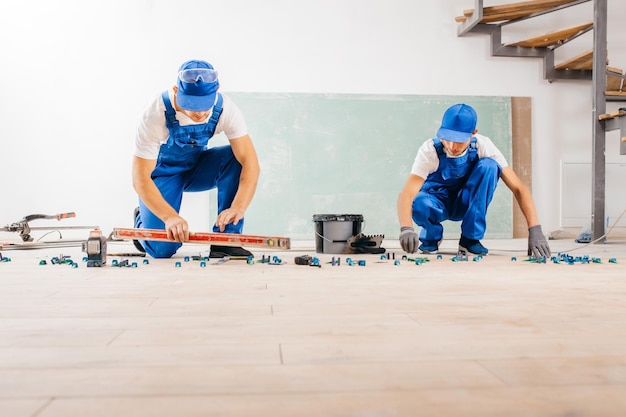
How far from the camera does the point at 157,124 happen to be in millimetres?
2377

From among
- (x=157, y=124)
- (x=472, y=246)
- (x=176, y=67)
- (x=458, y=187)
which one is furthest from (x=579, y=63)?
(x=157, y=124)

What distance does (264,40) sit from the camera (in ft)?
17.5

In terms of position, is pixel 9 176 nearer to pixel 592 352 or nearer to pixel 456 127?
pixel 456 127

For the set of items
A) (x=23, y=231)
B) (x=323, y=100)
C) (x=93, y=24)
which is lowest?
(x=23, y=231)

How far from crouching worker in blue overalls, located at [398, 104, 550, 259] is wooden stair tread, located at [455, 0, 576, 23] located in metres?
2.68

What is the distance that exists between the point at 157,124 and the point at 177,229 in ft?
1.68

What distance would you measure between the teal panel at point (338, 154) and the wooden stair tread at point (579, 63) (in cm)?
90

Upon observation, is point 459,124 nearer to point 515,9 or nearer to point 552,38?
point 515,9

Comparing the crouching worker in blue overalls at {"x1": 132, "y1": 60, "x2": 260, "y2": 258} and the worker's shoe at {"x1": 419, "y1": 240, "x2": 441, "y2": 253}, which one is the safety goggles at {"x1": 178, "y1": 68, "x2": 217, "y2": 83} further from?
the worker's shoe at {"x1": 419, "y1": 240, "x2": 441, "y2": 253}

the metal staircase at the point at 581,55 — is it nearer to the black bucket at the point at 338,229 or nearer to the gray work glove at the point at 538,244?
the gray work glove at the point at 538,244

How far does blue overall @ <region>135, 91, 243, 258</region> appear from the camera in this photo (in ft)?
8.32

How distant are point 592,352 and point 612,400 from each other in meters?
0.23

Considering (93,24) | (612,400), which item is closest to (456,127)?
(612,400)

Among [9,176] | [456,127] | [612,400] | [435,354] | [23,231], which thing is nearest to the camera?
[612,400]
